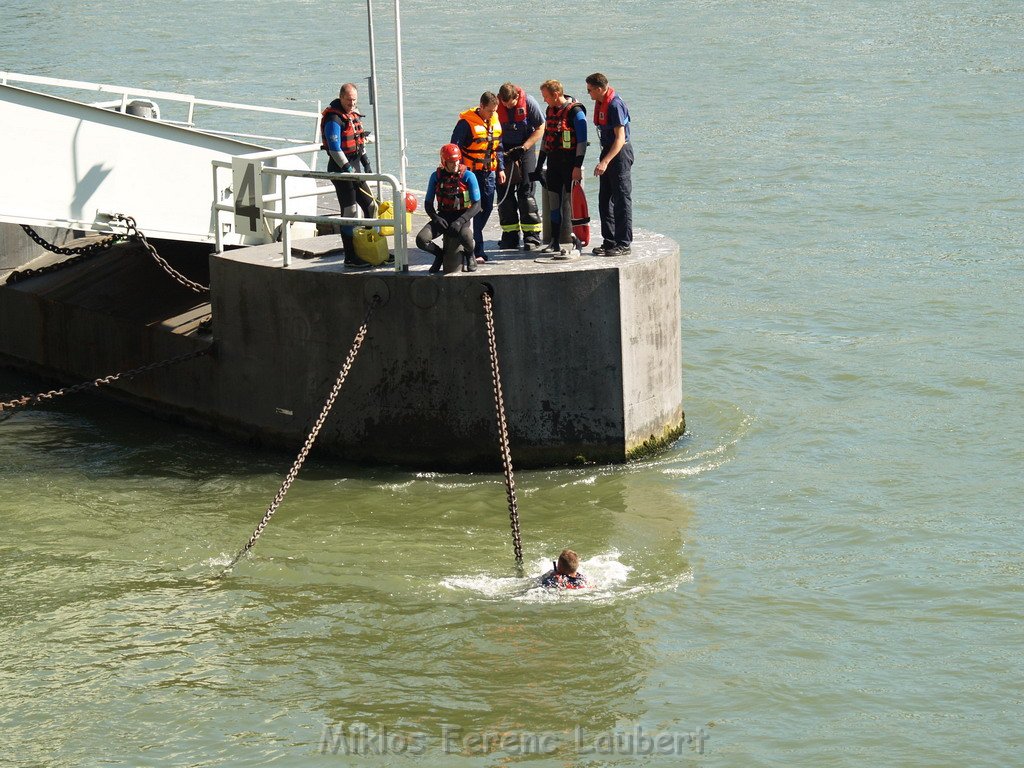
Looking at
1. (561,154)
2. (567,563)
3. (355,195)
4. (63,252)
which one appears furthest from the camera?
(63,252)

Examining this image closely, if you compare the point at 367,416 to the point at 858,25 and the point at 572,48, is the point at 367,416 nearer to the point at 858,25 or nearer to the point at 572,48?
the point at 572,48

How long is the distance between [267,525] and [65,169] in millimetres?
4388

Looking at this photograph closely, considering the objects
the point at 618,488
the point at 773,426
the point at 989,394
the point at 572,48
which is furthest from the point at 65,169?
the point at 572,48

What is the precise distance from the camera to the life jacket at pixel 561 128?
14.5 metres

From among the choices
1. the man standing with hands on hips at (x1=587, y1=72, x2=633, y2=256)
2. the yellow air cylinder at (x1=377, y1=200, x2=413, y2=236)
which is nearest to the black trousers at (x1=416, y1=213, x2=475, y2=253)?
the yellow air cylinder at (x1=377, y1=200, x2=413, y2=236)

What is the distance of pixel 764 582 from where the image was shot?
12750 mm

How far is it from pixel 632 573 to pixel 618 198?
148 inches

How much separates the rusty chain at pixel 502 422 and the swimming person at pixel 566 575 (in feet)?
1.38

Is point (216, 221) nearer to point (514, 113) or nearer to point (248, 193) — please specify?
point (248, 193)

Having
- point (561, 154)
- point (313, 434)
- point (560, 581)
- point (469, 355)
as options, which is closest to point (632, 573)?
point (560, 581)

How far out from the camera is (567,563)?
39.0 feet

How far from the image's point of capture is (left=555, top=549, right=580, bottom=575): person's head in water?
1190 centimetres

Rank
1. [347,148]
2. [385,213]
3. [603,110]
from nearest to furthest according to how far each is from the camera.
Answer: [603,110], [385,213], [347,148]

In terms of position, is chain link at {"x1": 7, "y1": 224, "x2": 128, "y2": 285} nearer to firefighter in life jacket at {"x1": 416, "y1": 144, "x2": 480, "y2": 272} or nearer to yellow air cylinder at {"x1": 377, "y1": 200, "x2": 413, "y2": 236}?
yellow air cylinder at {"x1": 377, "y1": 200, "x2": 413, "y2": 236}
